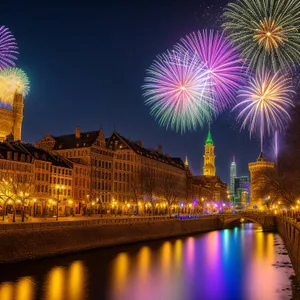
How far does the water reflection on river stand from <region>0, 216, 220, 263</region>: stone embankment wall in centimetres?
171

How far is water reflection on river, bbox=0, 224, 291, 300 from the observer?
39531 mm

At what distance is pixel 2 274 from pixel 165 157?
121 meters

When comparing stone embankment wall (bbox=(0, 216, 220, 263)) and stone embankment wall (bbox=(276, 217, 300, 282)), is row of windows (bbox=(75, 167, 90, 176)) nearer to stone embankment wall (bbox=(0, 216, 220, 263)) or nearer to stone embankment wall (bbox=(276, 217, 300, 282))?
stone embankment wall (bbox=(0, 216, 220, 263))

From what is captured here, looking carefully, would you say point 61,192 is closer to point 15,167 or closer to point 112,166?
point 15,167

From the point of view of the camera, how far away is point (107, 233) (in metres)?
68.8

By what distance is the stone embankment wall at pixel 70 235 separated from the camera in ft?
159

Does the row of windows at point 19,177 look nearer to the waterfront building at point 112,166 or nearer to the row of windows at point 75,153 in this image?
the waterfront building at point 112,166

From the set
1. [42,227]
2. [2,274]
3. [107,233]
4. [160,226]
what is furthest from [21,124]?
[2,274]

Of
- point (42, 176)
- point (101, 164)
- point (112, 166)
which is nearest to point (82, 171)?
point (101, 164)

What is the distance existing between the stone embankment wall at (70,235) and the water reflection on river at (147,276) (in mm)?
1711

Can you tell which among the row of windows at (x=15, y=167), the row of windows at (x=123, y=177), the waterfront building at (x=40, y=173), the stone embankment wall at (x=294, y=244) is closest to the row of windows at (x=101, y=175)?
the row of windows at (x=123, y=177)

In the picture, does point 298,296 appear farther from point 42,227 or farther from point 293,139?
point 293,139

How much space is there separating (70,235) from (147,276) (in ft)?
48.1

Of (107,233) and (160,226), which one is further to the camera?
(160,226)
